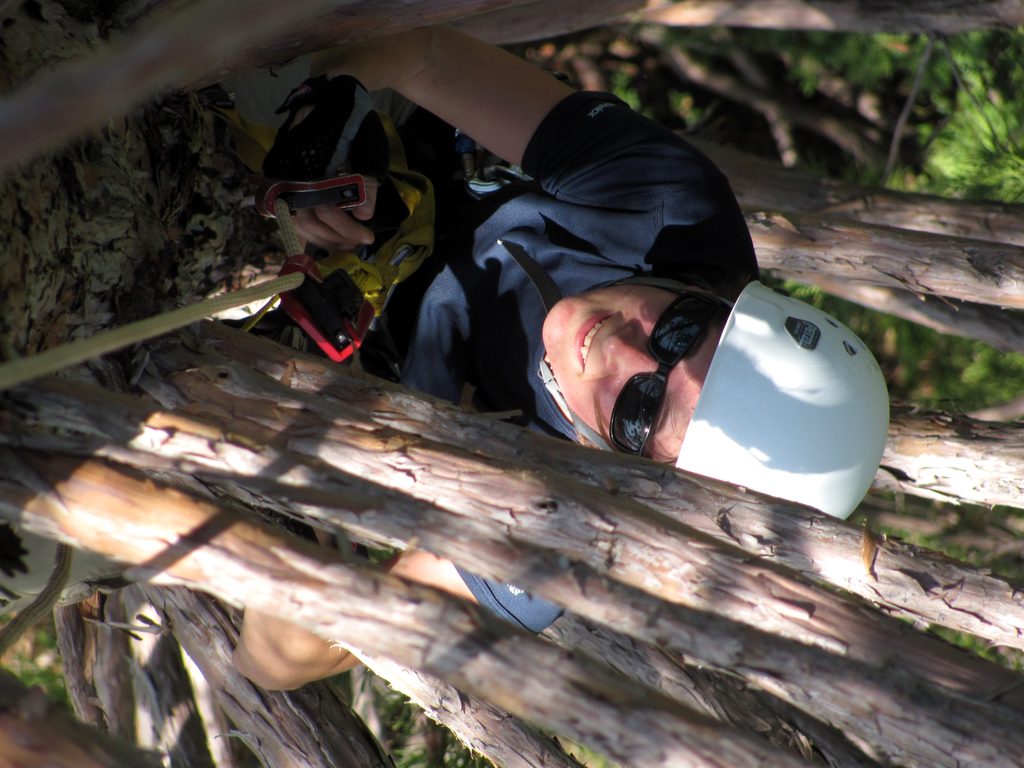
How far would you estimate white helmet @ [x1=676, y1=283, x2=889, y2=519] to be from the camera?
1.82 meters

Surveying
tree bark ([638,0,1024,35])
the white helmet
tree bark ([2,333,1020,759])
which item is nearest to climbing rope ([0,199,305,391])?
tree bark ([2,333,1020,759])

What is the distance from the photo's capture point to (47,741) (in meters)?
0.94

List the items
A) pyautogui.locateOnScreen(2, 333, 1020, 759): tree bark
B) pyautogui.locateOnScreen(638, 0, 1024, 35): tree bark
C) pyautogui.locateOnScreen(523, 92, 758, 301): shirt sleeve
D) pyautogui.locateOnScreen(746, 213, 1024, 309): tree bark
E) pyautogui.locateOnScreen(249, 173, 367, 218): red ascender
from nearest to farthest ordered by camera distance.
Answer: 1. pyautogui.locateOnScreen(2, 333, 1020, 759): tree bark
2. pyautogui.locateOnScreen(249, 173, 367, 218): red ascender
3. pyautogui.locateOnScreen(523, 92, 758, 301): shirt sleeve
4. pyautogui.locateOnScreen(746, 213, 1024, 309): tree bark
5. pyautogui.locateOnScreen(638, 0, 1024, 35): tree bark

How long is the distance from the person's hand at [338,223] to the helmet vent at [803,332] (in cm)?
97

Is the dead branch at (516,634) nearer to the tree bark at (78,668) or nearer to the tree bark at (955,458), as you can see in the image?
the tree bark at (955,458)

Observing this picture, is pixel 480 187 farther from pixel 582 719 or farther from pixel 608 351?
pixel 582 719

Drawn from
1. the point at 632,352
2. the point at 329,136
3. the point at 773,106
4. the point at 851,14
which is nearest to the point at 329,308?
the point at 329,136

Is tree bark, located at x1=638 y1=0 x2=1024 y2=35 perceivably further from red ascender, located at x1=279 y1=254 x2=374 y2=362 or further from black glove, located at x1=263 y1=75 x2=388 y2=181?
red ascender, located at x1=279 y1=254 x2=374 y2=362

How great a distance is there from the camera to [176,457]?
1114 mm

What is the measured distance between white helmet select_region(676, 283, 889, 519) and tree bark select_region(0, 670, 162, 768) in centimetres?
128

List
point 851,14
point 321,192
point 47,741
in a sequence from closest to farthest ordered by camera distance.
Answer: point 47,741 → point 321,192 → point 851,14

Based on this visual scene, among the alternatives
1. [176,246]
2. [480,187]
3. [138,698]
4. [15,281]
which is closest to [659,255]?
[480,187]

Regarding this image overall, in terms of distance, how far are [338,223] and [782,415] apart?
3.46 ft

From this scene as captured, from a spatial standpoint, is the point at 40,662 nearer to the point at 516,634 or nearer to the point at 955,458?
the point at 516,634
